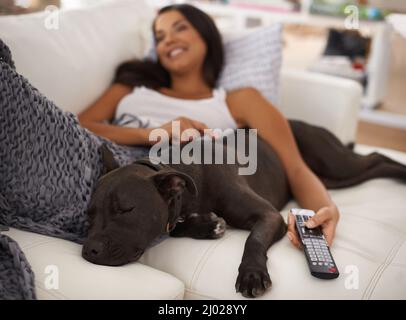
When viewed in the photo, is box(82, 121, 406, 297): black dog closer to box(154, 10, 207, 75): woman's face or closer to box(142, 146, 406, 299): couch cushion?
box(142, 146, 406, 299): couch cushion

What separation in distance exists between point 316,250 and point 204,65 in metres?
1.12

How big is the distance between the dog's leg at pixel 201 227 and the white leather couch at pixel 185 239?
2 centimetres

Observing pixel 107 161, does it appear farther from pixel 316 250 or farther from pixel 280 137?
pixel 280 137

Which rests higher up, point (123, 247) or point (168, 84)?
point (168, 84)

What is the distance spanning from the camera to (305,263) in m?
1.35

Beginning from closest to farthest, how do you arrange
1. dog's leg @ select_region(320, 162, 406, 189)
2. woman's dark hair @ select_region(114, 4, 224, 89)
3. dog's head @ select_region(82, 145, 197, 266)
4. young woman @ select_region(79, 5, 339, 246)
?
dog's head @ select_region(82, 145, 197, 266), young woman @ select_region(79, 5, 339, 246), dog's leg @ select_region(320, 162, 406, 189), woman's dark hair @ select_region(114, 4, 224, 89)

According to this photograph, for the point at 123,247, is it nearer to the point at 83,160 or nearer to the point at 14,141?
the point at 83,160

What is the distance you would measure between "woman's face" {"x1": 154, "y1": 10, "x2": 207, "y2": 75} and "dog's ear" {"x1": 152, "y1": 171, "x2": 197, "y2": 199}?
33.5 inches

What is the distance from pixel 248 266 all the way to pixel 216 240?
0.65 ft

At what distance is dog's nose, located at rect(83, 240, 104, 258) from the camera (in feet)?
4.12

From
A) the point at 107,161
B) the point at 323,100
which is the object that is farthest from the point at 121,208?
the point at 323,100

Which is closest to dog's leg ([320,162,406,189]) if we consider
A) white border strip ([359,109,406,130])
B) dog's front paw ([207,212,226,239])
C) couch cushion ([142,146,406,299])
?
couch cushion ([142,146,406,299])

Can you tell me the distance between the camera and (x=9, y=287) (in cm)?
116

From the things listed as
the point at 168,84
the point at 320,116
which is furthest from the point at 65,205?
the point at 320,116
